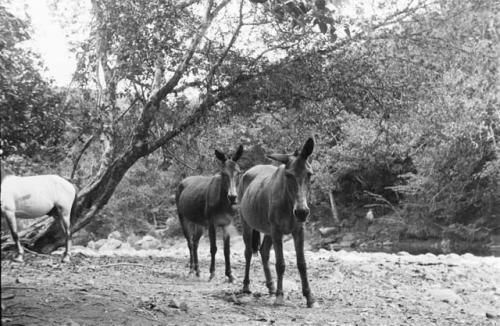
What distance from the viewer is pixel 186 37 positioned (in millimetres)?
10078

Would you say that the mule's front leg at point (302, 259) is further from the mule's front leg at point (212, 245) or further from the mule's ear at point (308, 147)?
the mule's front leg at point (212, 245)

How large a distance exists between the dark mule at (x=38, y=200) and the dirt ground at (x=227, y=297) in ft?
2.00

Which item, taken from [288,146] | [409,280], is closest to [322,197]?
[288,146]

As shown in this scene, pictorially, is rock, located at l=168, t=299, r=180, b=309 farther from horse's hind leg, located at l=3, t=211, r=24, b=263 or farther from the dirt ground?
horse's hind leg, located at l=3, t=211, r=24, b=263

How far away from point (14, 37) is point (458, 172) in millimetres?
21338

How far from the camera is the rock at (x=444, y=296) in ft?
19.9

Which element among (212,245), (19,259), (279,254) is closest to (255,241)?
(212,245)

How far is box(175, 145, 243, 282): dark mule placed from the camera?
22.7 ft

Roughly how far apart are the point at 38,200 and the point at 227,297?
3696mm

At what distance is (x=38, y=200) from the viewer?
773 centimetres

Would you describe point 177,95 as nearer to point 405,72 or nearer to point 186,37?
point 186,37

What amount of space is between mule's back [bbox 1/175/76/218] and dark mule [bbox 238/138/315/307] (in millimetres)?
3250

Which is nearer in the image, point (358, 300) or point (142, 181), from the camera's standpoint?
point (358, 300)

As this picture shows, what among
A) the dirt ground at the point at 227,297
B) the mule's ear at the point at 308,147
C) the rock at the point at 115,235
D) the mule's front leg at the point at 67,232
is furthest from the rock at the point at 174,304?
the rock at the point at 115,235
